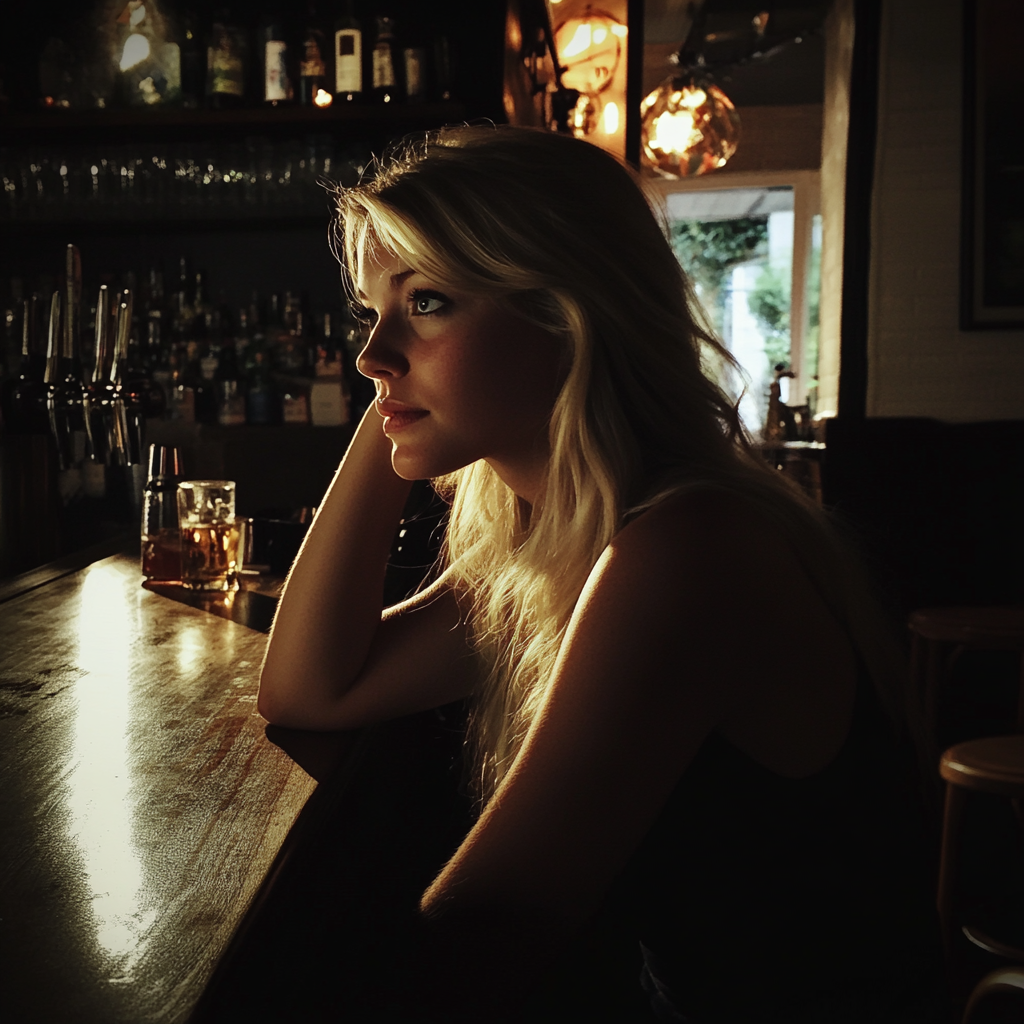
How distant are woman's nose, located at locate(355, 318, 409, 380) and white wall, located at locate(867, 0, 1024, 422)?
393 cm

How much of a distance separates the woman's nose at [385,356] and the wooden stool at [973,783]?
129cm

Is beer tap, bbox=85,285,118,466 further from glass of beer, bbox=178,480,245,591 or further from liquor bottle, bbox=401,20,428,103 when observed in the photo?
liquor bottle, bbox=401,20,428,103

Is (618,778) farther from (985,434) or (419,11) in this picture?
(985,434)

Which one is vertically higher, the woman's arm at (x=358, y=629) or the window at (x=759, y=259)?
the window at (x=759, y=259)

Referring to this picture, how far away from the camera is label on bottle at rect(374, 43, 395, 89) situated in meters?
3.02

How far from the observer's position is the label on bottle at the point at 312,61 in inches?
122

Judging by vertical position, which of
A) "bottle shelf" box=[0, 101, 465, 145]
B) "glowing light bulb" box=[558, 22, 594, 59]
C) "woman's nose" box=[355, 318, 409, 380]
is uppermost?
"glowing light bulb" box=[558, 22, 594, 59]

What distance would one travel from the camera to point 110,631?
139 centimetres

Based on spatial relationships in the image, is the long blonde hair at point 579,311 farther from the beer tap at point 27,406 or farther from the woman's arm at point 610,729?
the beer tap at point 27,406

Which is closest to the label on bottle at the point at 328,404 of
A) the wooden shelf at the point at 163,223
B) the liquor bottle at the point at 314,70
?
the wooden shelf at the point at 163,223

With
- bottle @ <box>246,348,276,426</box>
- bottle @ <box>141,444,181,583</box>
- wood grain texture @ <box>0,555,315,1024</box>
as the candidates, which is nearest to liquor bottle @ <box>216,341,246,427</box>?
bottle @ <box>246,348,276,426</box>

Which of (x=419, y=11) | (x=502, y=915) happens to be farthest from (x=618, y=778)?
(x=419, y=11)

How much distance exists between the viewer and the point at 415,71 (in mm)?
3010

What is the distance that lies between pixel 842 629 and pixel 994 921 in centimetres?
158
